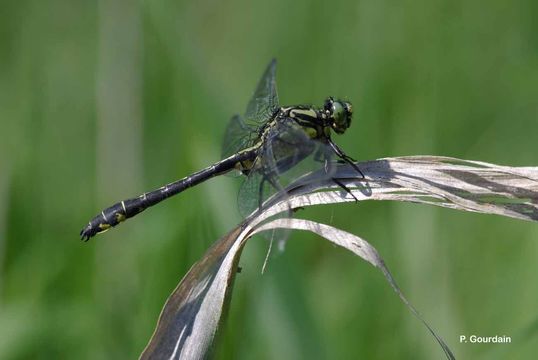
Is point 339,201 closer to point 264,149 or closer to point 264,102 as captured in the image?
point 264,149

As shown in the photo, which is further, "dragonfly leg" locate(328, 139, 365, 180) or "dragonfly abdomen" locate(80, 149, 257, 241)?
"dragonfly abdomen" locate(80, 149, 257, 241)

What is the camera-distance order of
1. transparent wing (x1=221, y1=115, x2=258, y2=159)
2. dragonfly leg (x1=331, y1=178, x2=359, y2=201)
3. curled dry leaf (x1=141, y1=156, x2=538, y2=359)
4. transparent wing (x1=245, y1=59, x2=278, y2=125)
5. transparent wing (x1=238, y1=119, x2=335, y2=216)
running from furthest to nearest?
transparent wing (x1=245, y1=59, x2=278, y2=125), transparent wing (x1=221, y1=115, x2=258, y2=159), transparent wing (x1=238, y1=119, x2=335, y2=216), dragonfly leg (x1=331, y1=178, x2=359, y2=201), curled dry leaf (x1=141, y1=156, x2=538, y2=359)

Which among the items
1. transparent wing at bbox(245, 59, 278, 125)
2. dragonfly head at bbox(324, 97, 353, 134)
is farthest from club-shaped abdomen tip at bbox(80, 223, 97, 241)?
dragonfly head at bbox(324, 97, 353, 134)

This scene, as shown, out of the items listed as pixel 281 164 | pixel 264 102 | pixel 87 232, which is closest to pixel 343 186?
pixel 281 164

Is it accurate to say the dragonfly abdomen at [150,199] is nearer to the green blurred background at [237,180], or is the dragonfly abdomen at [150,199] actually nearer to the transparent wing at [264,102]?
the green blurred background at [237,180]

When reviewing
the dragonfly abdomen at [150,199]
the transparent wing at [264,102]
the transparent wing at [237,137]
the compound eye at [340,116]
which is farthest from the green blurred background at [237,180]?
the compound eye at [340,116]

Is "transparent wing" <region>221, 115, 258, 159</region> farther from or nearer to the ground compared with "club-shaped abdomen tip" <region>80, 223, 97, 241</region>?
farther from the ground

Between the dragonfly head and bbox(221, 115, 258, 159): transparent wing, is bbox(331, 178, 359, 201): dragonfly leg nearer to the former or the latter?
bbox(221, 115, 258, 159): transparent wing
